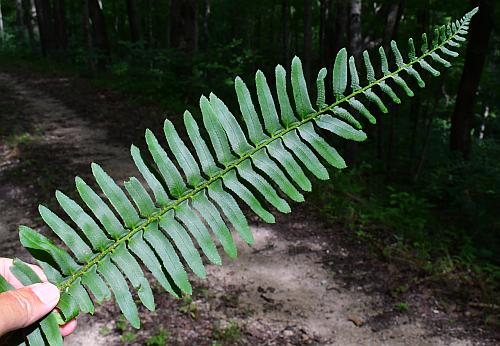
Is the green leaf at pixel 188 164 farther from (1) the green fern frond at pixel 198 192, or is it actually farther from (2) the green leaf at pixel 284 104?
(2) the green leaf at pixel 284 104

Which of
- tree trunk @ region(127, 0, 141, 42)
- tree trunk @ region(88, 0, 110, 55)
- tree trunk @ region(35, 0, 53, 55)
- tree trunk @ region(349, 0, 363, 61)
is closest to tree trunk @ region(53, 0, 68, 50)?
tree trunk @ region(35, 0, 53, 55)

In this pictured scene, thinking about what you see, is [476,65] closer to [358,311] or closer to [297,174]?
[358,311]

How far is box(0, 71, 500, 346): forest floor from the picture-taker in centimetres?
403

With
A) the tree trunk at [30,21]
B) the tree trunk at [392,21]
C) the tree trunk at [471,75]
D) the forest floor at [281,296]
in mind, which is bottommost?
the forest floor at [281,296]

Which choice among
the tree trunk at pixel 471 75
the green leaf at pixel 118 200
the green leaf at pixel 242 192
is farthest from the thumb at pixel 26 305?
the tree trunk at pixel 471 75

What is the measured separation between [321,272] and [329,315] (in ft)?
2.48

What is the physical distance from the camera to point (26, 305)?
2.99ft

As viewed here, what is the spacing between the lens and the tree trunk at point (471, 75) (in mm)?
8414

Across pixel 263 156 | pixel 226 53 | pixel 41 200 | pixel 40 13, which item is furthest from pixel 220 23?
pixel 263 156

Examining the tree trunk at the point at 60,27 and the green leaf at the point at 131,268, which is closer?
the green leaf at the point at 131,268

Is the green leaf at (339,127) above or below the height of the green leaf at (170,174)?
above

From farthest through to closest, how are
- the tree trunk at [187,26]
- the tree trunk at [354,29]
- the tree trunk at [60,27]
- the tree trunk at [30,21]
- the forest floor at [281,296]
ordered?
the tree trunk at [30,21] → the tree trunk at [60,27] → the tree trunk at [187,26] → the tree trunk at [354,29] → the forest floor at [281,296]

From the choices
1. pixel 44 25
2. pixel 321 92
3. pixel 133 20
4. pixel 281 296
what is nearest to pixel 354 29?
pixel 281 296

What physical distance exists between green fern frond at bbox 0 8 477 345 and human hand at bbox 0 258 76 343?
0.04 m
